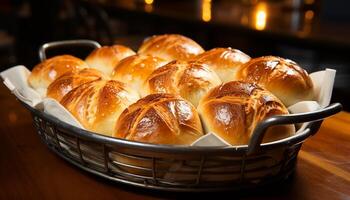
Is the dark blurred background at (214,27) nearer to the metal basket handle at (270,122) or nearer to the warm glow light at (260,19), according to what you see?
the warm glow light at (260,19)

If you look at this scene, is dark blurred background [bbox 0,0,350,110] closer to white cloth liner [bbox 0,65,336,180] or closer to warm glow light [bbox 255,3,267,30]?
warm glow light [bbox 255,3,267,30]

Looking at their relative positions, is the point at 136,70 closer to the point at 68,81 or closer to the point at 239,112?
the point at 68,81

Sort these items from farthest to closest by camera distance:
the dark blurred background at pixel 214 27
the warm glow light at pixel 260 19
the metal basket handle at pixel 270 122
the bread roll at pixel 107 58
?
the warm glow light at pixel 260 19, the dark blurred background at pixel 214 27, the bread roll at pixel 107 58, the metal basket handle at pixel 270 122

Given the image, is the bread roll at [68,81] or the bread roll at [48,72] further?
the bread roll at [48,72]

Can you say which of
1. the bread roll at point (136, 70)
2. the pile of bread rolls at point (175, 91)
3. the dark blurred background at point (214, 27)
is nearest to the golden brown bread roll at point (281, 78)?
the pile of bread rolls at point (175, 91)

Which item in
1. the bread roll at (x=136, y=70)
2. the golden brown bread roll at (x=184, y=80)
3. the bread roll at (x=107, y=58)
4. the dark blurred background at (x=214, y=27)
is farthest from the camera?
the dark blurred background at (x=214, y=27)

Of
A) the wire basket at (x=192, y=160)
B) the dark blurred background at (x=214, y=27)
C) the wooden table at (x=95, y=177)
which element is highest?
the wire basket at (x=192, y=160)

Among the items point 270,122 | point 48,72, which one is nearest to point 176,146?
point 270,122

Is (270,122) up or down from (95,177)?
up
